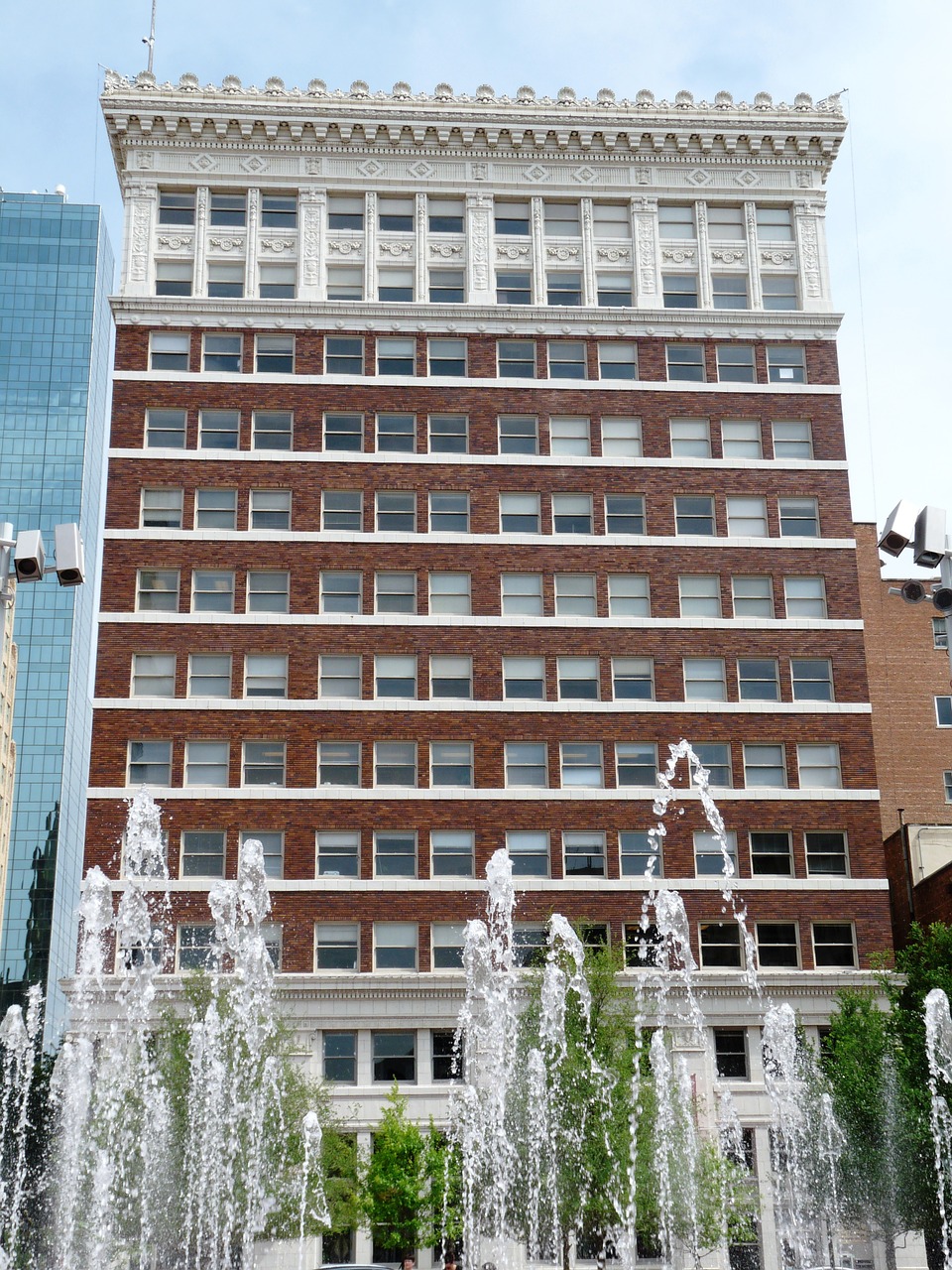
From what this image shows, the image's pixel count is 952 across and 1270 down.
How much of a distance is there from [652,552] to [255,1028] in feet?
61.1

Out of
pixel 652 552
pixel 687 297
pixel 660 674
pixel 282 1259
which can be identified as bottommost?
pixel 282 1259

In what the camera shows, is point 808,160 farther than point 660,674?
Yes

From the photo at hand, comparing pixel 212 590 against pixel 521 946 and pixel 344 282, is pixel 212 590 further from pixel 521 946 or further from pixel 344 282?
pixel 521 946

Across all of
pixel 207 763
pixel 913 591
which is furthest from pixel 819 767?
pixel 913 591

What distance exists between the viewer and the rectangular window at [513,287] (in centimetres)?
5069

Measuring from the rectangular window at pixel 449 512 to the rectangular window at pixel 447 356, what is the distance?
398 cm

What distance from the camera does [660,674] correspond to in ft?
155

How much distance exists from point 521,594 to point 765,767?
28.4 feet

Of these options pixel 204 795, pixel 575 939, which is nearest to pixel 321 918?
pixel 204 795

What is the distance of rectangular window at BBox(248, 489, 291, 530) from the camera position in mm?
47781

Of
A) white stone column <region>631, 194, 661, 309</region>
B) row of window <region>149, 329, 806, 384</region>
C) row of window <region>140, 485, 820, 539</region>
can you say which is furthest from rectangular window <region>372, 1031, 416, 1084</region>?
white stone column <region>631, 194, 661, 309</region>

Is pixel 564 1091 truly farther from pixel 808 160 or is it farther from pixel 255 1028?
pixel 808 160

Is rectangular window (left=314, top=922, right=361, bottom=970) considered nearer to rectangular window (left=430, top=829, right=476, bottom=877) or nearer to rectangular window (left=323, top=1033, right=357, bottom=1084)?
rectangular window (left=323, top=1033, right=357, bottom=1084)

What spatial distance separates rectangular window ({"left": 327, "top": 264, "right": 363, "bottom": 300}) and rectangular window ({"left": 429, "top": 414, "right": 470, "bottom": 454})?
4.78m
